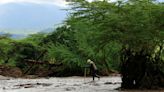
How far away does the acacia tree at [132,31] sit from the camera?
86.7ft

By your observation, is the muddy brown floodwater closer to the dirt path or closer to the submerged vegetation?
the dirt path

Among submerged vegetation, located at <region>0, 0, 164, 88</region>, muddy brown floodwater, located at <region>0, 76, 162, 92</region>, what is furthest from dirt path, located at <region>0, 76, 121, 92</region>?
submerged vegetation, located at <region>0, 0, 164, 88</region>

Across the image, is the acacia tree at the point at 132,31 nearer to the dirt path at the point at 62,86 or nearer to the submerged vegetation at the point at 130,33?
the submerged vegetation at the point at 130,33

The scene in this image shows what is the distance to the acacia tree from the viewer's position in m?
26.4

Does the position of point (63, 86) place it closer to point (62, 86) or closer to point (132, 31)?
point (62, 86)

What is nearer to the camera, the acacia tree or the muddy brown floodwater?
the acacia tree

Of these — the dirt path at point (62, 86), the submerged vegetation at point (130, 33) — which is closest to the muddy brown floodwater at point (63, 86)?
the dirt path at point (62, 86)

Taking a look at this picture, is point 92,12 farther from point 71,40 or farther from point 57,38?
point 57,38

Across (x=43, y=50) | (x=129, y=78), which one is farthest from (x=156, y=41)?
(x=43, y=50)

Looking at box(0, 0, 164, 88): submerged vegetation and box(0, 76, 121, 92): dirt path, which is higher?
box(0, 0, 164, 88): submerged vegetation

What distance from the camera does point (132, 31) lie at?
2678 centimetres

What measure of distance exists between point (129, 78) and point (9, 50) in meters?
38.4

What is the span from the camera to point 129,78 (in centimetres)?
2947

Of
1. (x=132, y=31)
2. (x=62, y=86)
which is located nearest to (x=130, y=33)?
(x=132, y=31)
